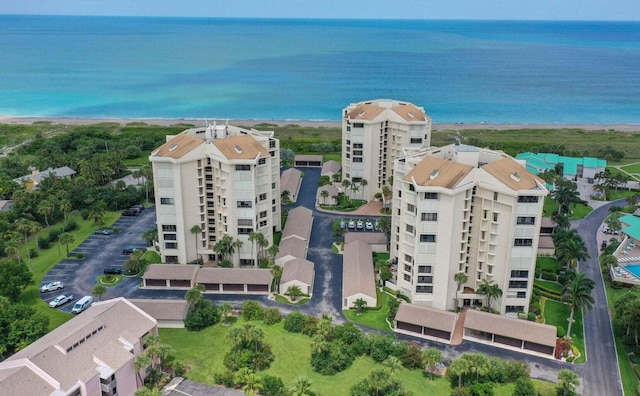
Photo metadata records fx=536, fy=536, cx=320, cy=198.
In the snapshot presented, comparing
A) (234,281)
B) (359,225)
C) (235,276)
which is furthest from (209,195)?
(359,225)

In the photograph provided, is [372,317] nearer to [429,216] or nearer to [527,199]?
[429,216]

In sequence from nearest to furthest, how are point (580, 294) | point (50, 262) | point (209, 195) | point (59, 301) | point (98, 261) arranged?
point (580, 294) → point (59, 301) → point (209, 195) → point (50, 262) → point (98, 261)

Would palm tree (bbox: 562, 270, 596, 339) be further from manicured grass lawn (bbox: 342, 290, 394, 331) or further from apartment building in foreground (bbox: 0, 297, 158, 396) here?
apartment building in foreground (bbox: 0, 297, 158, 396)

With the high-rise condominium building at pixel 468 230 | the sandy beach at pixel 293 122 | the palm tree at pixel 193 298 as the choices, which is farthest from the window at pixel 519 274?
the sandy beach at pixel 293 122

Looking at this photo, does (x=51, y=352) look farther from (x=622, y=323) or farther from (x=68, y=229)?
(x=622, y=323)

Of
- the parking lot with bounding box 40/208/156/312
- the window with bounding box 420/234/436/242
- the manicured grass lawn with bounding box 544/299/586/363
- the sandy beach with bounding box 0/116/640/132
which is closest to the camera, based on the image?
the manicured grass lawn with bounding box 544/299/586/363

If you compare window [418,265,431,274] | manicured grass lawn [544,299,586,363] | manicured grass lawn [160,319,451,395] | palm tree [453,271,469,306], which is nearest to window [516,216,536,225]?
palm tree [453,271,469,306]

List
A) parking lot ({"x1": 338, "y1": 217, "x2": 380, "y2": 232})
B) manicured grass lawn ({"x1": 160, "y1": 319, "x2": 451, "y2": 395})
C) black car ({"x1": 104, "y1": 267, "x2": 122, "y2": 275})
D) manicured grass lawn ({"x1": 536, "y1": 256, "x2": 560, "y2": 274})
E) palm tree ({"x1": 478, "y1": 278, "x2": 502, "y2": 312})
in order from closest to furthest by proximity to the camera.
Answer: manicured grass lawn ({"x1": 160, "y1": 319, "x2": 451, "y2": 395}) → palm tree ({"x1": 478, "y1": 278, "x2": 502, "y2": 312}) → black car ({"x1": 104, "y1": 267, "x2": 122, "y2": 275}) → manicured grass lawn ({"x1": 536, "y1": 256, "x2": 560, "y2": 274}) → parking lot ({"x1": 338, "y1": 217, "x2": 380, "y2": 232})

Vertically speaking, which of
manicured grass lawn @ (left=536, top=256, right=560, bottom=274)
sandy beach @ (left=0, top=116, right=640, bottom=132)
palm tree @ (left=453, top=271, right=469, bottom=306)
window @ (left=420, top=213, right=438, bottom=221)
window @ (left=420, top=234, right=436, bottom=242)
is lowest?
manicured grass lawn @ (left=536, top=256, right=560, bottom=274)
